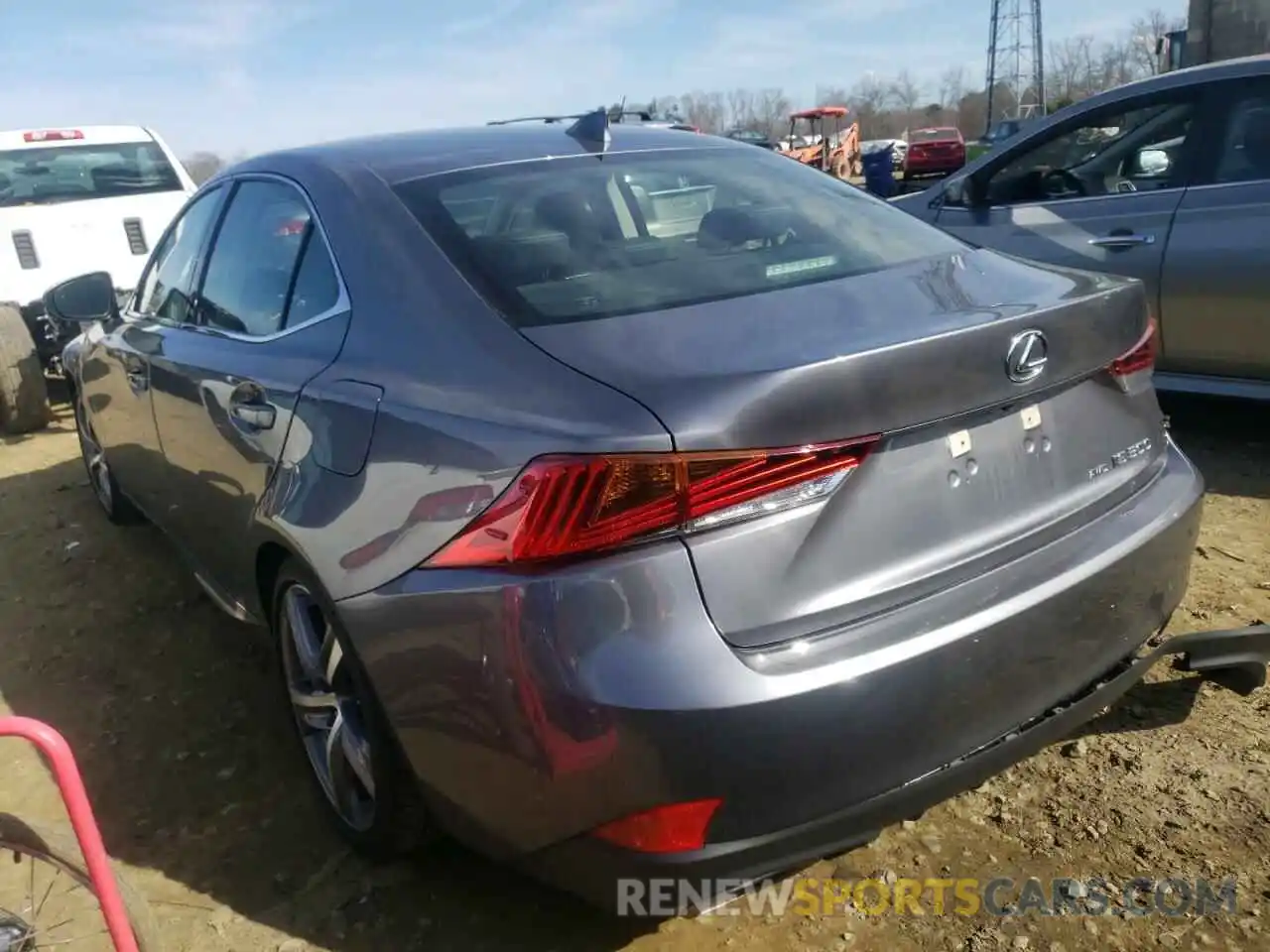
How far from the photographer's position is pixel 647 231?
2580mm

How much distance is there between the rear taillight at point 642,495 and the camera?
5.81 ft

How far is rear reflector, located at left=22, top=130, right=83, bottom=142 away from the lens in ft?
28.1

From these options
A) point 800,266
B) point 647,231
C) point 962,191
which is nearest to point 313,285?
point 647,231

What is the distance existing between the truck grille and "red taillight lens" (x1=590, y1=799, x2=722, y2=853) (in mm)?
7782

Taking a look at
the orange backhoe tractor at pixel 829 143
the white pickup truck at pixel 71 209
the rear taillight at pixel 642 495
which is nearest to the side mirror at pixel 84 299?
the rear taillight at pixel 642 495

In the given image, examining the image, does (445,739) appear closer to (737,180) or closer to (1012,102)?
(737,180)

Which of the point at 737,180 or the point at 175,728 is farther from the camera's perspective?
the point at 175,728

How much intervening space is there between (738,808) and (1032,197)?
419 cm

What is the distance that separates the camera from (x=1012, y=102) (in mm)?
68000

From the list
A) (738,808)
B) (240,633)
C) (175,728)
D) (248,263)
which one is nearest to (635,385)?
(738,808)

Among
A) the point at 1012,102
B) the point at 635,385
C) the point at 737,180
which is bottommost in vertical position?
the point at 1012,102

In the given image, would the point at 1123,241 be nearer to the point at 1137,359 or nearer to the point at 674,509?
the point at 1137,359

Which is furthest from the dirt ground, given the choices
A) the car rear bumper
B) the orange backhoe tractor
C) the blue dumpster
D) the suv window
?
the orange backhoe tractor

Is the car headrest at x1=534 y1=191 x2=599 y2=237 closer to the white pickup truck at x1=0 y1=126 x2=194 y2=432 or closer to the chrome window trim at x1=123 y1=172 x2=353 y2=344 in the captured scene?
the chrome window trim at x1=123 y1=172 x2=353 y2=344
